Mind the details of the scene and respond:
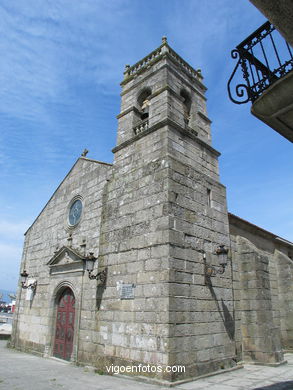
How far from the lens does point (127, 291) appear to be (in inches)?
290

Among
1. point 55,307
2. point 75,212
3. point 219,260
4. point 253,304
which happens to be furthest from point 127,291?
point 75,212

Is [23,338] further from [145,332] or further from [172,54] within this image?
[172,54]

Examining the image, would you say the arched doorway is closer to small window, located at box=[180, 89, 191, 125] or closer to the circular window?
the circular window

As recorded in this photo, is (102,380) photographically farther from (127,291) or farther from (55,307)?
(55,307)

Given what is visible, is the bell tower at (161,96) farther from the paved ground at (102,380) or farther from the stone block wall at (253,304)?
the paved ground at (102,380)

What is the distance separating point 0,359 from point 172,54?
1156cm

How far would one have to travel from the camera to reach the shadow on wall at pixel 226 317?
770cm

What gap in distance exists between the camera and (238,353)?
8.12 meters

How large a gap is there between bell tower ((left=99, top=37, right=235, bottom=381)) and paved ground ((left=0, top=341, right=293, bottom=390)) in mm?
430

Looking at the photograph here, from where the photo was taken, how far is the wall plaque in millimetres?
7281

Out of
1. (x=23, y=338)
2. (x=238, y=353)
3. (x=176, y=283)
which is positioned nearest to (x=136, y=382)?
(x=176, y=283)

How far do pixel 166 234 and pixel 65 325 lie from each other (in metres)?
5.54

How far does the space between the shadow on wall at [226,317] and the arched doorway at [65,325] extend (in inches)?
186

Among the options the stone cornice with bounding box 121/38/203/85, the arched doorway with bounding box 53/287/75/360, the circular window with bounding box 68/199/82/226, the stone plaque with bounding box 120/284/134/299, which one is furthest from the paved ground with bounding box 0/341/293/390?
the stone cornice with bounding box 121/38/203/85
